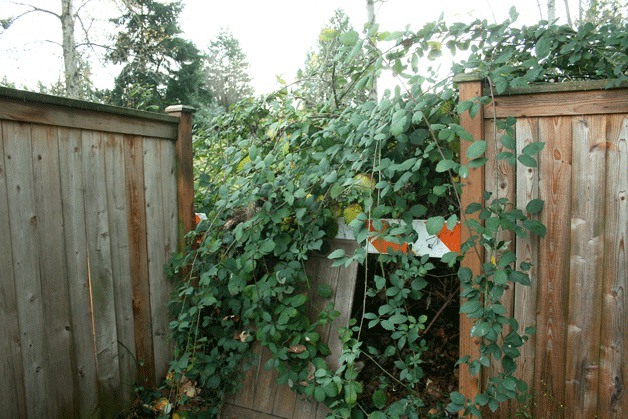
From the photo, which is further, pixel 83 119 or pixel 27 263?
pixel 83 119

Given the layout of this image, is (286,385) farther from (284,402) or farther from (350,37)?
(350,37)

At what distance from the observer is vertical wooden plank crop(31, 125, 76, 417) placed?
6.67ft

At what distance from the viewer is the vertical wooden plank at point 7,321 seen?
6.16ft

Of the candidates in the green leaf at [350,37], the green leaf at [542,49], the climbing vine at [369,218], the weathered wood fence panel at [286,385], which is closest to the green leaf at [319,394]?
the climbing vine at [369,218]

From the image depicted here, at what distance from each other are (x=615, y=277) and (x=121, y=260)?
2.27 m

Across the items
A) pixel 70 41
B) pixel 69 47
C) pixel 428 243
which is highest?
pixel 70 41

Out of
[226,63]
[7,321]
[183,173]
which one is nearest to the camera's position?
[7,321]

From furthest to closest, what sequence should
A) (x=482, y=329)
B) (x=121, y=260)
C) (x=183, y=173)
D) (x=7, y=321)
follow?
(x=183, y=173), (x=121, y=260), (x=7, y=321), (x=482, y=329)

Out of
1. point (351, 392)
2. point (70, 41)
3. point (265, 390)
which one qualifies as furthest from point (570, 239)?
point (70, 41)

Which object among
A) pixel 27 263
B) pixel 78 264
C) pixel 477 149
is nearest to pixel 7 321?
pixel 27 263

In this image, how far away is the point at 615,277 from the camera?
76.0 inches

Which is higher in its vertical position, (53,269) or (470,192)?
(470,192)

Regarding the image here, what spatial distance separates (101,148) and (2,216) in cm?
58

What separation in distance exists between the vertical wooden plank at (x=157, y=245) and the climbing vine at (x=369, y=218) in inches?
3.8
